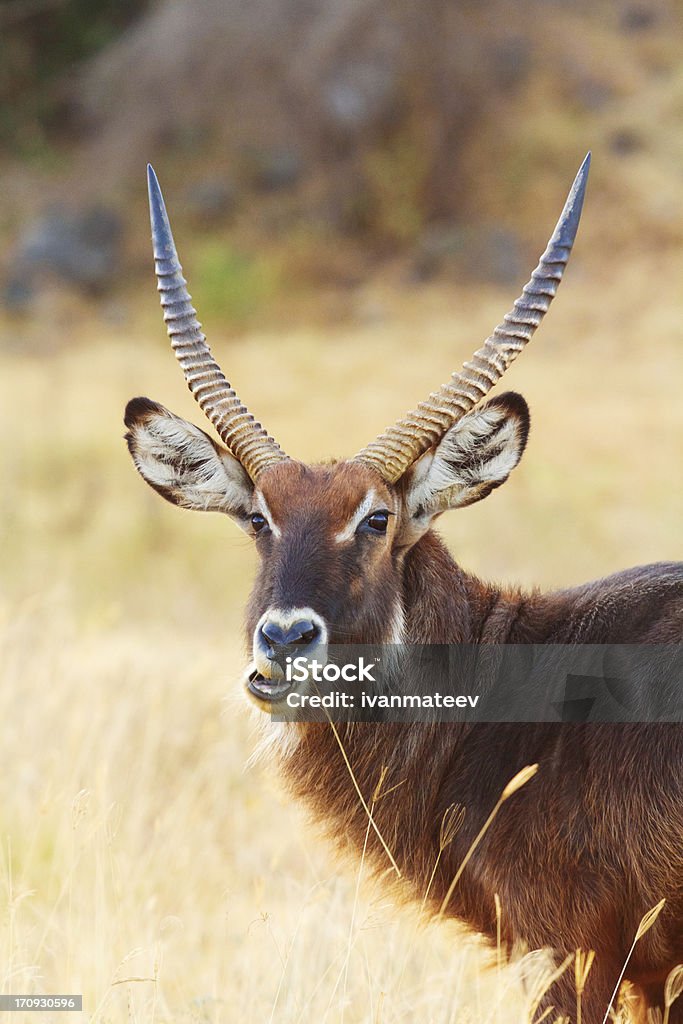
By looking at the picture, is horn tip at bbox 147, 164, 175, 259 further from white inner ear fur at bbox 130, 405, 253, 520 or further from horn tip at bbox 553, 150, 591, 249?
horn tip at bbox 553, 150, 591, 249

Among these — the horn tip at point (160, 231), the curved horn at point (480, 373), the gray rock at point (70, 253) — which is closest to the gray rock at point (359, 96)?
the gray rock at point (70, 253)

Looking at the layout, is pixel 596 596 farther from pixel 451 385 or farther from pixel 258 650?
pixel 258 650

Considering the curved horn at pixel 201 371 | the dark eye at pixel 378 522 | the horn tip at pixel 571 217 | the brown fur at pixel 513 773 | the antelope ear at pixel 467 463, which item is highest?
the horn tip at pixel 571 217

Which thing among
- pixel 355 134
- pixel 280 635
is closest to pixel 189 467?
pixel 280 635

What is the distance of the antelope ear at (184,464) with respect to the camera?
5363 mm

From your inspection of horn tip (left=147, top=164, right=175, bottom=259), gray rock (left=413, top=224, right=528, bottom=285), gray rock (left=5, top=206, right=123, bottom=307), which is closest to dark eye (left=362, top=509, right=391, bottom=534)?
horn tip (left=147, top=164, right=175, bottom=259)

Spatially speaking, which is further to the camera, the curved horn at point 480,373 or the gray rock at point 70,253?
the gray rock at point 70,253

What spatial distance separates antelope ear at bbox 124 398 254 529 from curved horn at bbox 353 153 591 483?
59 cm

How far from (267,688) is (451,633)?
903mm

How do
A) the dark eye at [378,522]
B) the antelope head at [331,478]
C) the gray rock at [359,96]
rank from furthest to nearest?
1. the gray rock at [359,96]
2. the dark eye at [378,522]
3. the antelope head at [331,478]

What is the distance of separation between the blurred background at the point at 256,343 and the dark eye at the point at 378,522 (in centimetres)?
124

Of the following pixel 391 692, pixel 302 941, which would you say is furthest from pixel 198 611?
pixel 391 692

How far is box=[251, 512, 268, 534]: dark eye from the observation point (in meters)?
5.09

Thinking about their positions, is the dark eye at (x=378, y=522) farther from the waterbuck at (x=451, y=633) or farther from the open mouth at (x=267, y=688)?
the open mouth at (x=267, y=688)
